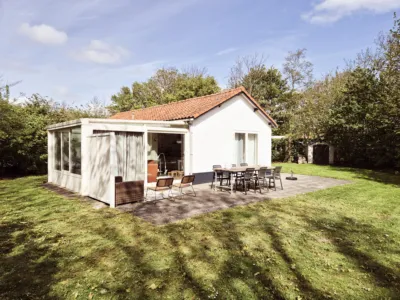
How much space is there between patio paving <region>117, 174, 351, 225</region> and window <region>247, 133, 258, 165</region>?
15.8 ft

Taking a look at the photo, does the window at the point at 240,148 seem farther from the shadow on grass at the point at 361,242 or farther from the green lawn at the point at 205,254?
the shadow on grass at the point at 361,242

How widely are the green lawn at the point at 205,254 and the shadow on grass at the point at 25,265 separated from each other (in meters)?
0.02

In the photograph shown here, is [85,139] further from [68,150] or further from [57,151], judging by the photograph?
[57,151]

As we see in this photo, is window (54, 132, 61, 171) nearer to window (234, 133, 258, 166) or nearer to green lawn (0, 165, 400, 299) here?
green lawn (0, 165, 400, 299)

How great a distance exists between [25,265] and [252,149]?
→ 1553 cm

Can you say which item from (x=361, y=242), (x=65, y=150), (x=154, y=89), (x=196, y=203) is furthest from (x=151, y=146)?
(x=154, y=89)

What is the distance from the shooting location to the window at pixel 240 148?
1736cm

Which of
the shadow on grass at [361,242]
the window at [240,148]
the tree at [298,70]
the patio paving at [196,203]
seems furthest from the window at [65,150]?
the tree at [298,70]

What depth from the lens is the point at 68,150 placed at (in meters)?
13.2

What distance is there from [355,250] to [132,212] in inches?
266

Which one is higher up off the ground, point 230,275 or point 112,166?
point 112,166

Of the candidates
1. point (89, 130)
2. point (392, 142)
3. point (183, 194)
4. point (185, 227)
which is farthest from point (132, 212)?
point (392, 142)

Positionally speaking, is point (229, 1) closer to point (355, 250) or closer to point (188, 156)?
point (188, 156)

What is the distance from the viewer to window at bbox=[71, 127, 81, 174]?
39.3ft
